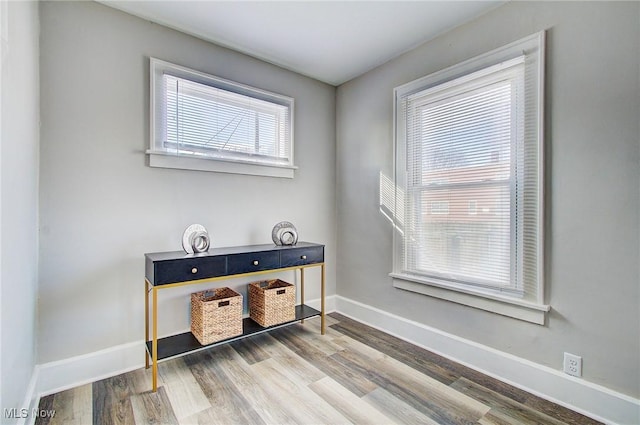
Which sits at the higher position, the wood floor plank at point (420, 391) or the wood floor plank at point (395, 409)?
the wood floor plank at point (420, 391)

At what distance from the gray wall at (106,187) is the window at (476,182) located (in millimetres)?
1514

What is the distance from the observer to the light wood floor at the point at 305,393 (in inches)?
64.9

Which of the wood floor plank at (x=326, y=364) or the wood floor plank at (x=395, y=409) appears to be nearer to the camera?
the wood floor plank at (x=395, y=409)

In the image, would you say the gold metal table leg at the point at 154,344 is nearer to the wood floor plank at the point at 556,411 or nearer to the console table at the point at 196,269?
the console table at the point at 196,269

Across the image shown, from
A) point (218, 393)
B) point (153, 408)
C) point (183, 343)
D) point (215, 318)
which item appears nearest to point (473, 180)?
point (215, 318)

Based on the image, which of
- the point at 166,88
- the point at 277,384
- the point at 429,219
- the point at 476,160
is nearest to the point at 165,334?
the point at 277,384

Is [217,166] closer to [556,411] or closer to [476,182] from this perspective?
[476,182]

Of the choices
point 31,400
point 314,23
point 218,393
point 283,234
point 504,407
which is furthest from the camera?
point 283,234

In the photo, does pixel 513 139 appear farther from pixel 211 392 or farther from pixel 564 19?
pixel 211 392

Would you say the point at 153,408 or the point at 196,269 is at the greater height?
the point at 196,269

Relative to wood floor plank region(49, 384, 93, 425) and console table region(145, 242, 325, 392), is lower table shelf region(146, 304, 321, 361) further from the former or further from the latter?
wood floor plank region(49, 384, 93, 425)

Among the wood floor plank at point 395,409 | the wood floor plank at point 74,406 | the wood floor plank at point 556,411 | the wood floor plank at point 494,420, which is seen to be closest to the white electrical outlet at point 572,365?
the wood floor plank at point 556,411

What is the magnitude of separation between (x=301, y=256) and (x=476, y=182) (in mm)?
1462

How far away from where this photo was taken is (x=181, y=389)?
189 centimetres
